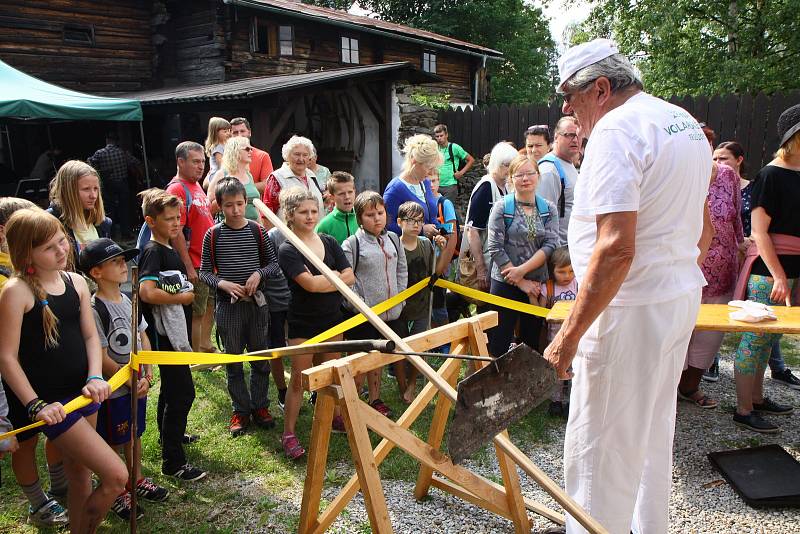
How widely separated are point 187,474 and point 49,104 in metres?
7.33

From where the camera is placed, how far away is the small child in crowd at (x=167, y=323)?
3668 mm

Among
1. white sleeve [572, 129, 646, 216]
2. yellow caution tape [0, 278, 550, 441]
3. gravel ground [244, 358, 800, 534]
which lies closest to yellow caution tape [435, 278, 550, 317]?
yellow caution tape [0, 278, 550, 441]

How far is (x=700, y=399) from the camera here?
188 inches

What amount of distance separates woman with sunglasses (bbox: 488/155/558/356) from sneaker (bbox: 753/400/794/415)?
1.89 m

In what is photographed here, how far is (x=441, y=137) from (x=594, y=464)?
8581mm

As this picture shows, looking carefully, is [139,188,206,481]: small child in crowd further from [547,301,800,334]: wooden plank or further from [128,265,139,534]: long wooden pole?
[547,301,800,334]: wooden plank

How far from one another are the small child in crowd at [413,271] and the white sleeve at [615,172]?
2634 mm

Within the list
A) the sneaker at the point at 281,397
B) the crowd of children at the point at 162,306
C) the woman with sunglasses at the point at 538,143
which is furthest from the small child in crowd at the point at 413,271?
the woman with sunglasses at the point at 538,143

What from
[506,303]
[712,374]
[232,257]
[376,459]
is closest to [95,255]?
[232,257]

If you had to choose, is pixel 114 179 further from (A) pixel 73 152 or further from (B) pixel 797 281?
(B) pixel 797 281

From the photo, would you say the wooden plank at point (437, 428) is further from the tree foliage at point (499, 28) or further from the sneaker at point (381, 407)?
the tree foliage at point (499, 28)

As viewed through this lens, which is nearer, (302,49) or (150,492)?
(150,492)

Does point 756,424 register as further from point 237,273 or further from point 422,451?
point 237,273

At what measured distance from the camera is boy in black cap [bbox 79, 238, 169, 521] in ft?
10.7
